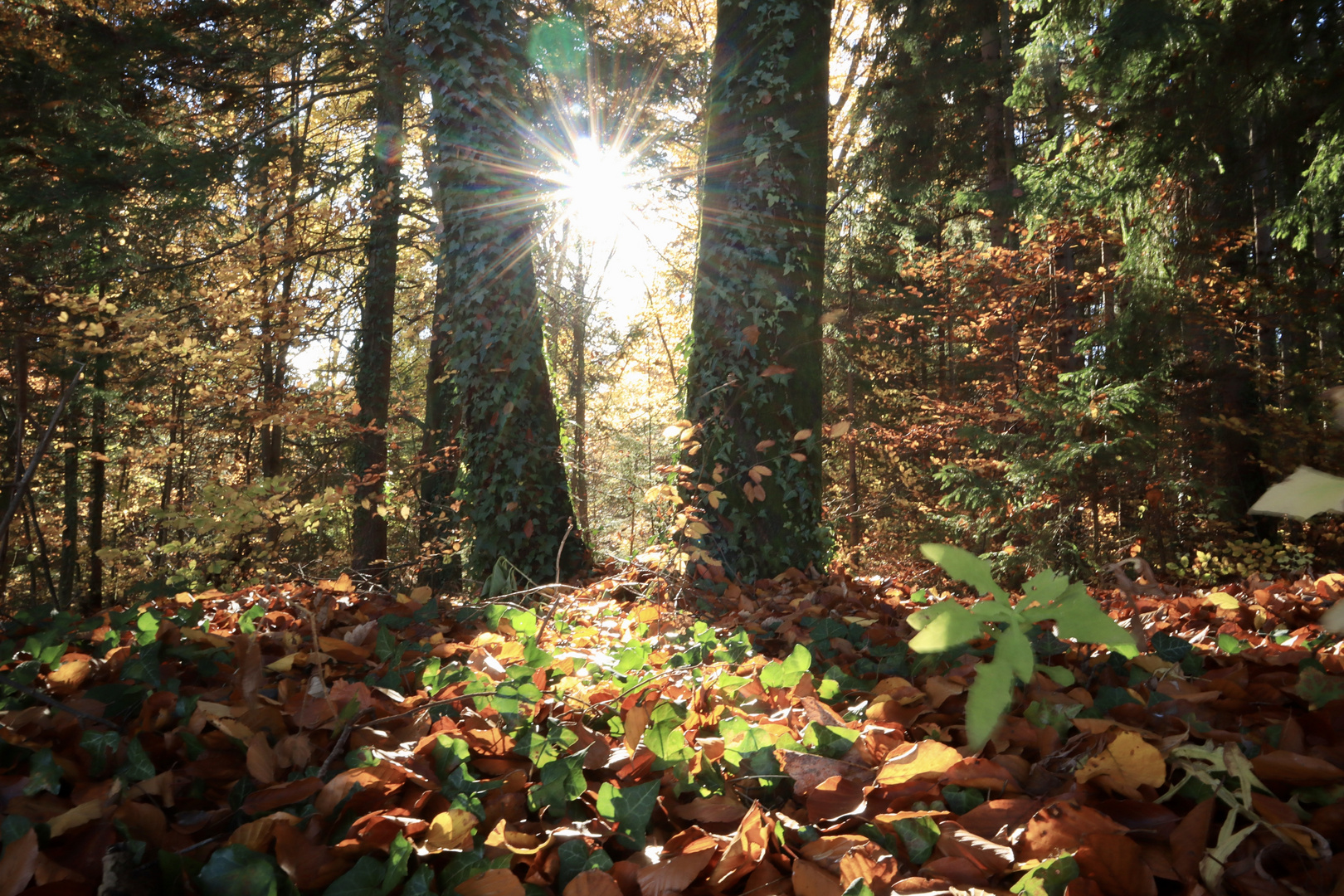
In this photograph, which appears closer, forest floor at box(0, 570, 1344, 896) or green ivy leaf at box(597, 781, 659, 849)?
forest floor at box(0, 570, 1344, 896)

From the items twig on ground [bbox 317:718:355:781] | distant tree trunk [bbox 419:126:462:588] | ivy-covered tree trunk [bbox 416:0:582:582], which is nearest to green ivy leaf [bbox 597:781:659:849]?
twig on ground [bbox 317:718:355:781]

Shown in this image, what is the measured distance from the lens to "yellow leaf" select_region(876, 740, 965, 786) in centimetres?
105

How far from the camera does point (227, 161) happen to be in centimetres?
665

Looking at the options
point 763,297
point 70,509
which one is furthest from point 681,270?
point 70,509

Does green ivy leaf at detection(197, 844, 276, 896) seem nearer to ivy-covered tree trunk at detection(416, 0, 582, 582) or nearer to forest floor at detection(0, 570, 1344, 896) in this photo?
forest floor at detection(0, 570, 1344, 896)

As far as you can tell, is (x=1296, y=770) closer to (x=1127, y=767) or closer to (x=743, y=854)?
(x=1127, y=767)

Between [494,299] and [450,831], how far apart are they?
378cm

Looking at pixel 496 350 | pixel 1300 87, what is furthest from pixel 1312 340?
pixel 496 350

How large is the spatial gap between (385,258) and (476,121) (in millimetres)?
4163

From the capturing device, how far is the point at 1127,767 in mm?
992

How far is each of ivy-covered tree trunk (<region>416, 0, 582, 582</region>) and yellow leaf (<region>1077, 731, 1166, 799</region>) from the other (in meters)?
3.35

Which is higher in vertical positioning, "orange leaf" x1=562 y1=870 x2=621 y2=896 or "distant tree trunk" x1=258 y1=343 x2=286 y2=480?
"distant tree trunk" x1=258 y1=343 x2=286 y2=480

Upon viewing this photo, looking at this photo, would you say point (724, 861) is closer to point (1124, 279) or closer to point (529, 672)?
point (529, 672)

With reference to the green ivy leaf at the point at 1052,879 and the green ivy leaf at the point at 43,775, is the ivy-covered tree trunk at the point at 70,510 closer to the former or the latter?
the green ivy leaf at the point at 43,775
